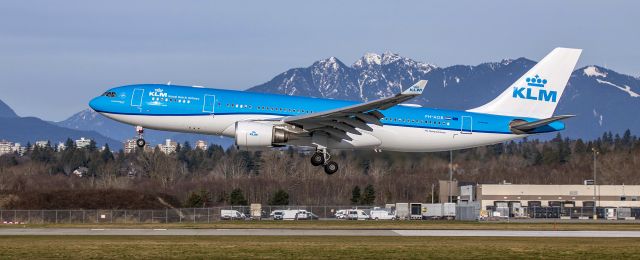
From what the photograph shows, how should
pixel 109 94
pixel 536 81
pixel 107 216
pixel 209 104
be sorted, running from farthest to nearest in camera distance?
1. pixel 107 216
2. pixel 536 81
3. pixel 109 94
4. pixel 209 104

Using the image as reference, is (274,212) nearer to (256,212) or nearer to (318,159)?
(256,212)

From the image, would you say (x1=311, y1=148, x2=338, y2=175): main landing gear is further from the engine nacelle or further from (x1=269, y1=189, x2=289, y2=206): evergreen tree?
(x1=269, y1=189, x2=289, y2=206): evergreen tree

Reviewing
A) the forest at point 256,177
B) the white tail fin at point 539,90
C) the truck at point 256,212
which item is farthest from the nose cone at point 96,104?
the forest at point 256,177

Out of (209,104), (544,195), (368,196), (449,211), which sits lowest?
(449,211)

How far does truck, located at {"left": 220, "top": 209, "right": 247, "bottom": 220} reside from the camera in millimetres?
Result: 98312

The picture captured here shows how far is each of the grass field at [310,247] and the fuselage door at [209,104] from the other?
850 cm

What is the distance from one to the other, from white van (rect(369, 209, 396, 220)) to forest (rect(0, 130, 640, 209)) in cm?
384

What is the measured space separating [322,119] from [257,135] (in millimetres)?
3595

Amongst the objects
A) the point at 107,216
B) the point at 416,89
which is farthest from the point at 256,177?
the point at 416,89

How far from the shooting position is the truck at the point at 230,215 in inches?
3871

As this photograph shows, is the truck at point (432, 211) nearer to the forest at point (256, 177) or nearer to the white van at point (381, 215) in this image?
the forest at point (256, 177)

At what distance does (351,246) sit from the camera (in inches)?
1784

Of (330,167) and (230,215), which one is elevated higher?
(330,167)

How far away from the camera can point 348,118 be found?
58625 millimetres
